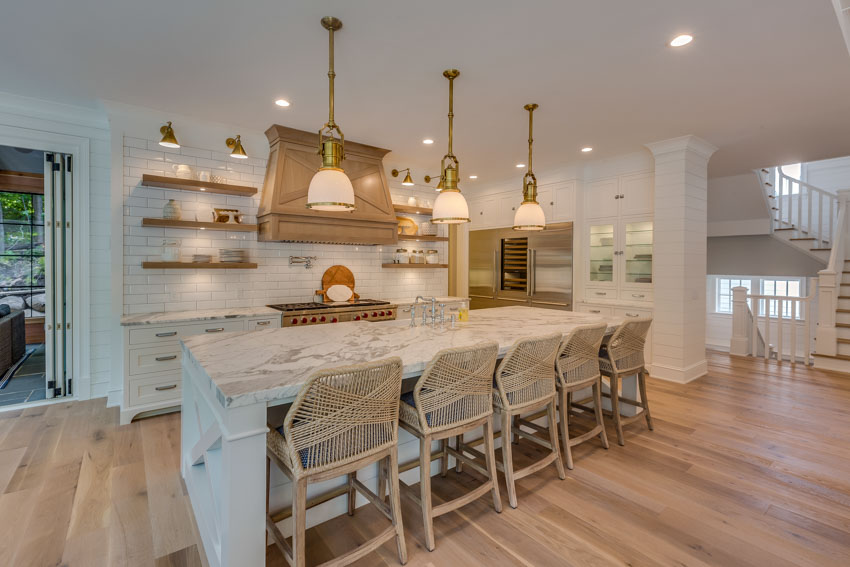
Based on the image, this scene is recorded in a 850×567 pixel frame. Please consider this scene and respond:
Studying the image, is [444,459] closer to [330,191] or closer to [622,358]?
[622,358]

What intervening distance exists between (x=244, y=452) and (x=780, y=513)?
263 centimetres

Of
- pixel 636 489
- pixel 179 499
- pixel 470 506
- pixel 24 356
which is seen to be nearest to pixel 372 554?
pixel 470 506

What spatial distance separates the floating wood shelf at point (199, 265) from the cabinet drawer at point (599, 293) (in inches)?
156

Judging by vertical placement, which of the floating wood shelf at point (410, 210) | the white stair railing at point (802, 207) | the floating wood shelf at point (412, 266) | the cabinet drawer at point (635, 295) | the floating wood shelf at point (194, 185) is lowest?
the cabinet drawer at point (635, 295)

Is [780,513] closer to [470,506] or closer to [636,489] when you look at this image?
[636,489]

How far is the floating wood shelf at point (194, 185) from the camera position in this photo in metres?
3.53

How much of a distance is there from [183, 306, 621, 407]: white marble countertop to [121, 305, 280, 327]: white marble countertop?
48.1 inches

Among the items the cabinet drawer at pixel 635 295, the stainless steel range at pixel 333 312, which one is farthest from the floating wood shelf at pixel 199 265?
A: the cabinet drawer at pixel 635 295

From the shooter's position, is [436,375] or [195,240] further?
[195,240]

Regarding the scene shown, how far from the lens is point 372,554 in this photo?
5.94 feet

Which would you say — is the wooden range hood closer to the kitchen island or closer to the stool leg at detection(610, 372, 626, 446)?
the kitchen island

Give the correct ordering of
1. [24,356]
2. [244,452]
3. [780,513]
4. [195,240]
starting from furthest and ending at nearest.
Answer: [24,356] < [195,240] < [780,513] < [244,452]

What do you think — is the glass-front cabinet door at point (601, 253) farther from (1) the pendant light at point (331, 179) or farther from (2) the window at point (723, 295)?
(2) the window at point (723, 295)

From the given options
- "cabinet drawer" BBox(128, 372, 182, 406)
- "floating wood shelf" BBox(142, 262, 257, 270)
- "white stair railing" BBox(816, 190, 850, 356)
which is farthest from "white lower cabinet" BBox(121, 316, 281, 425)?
"white stair railing" BBox(816, 190, 850, 356)
